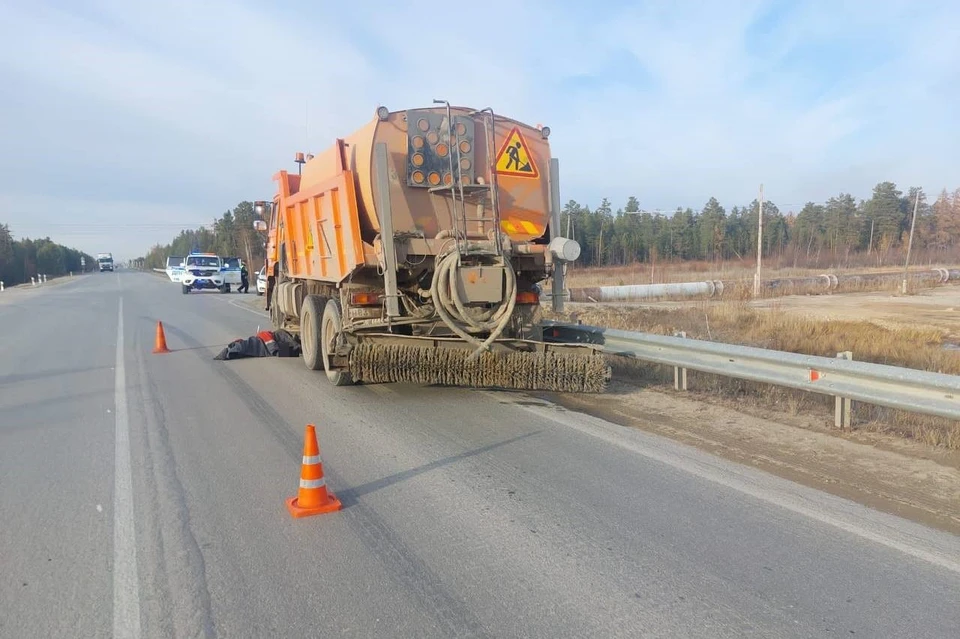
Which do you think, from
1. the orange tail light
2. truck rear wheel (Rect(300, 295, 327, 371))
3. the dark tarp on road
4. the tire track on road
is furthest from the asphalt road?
the dark tarp on road

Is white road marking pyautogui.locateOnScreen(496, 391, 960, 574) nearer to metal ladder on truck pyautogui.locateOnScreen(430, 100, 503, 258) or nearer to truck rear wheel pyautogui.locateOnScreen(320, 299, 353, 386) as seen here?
metal ladder on truck pyautogui.locateOnScreen(430, 100, 503, 258)

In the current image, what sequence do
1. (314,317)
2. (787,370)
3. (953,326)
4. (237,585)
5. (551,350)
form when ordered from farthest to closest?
1. (953,326)
2. (314,317)
3. (551,350)
4. (787,370)
5. (237,585)

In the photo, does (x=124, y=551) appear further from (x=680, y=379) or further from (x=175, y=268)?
(x=175, y=268)

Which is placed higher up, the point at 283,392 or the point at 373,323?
the point at 373,323

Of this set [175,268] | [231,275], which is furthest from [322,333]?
[175,268]

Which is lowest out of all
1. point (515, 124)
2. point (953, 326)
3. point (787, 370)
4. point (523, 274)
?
point (953, 326)

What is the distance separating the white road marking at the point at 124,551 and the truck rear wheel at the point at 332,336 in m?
2.59

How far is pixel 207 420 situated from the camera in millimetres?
6871

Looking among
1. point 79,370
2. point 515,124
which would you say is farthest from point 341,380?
point 79,370

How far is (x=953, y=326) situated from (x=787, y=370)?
1383cm

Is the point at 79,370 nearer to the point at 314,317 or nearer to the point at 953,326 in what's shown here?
the point at 314,317

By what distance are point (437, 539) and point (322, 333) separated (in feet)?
18.5

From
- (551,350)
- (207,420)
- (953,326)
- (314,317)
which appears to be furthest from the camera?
(953,326)

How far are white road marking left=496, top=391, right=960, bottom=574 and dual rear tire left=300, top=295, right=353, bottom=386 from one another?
3304 millimetres
